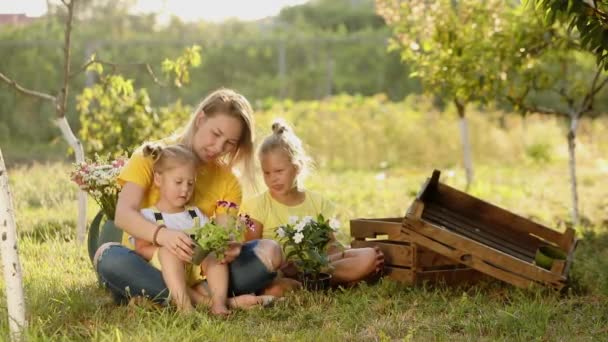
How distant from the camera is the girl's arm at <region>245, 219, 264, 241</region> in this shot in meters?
5.44

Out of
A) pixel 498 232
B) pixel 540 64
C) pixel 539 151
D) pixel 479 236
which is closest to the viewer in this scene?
pixel 479 236

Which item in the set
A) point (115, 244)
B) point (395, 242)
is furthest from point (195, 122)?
point (395, 242)

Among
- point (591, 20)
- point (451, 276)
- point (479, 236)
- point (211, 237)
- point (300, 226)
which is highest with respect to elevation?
point (591, 20)

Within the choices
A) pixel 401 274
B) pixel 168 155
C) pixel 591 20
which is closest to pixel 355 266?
pixel 401 274

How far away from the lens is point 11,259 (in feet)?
12.3

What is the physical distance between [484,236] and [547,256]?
0.51m

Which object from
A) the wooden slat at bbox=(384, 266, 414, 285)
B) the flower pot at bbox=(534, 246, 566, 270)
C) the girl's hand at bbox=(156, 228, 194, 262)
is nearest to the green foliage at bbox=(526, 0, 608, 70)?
the flower pot at bbox=(534, 246, 566, 270)

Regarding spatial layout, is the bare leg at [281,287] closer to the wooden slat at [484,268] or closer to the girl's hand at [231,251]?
the girl's hand at [231,251]

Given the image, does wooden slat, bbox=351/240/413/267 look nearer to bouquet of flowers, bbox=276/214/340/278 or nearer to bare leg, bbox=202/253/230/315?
bouquet of flowers, bbox=276/214/340/278

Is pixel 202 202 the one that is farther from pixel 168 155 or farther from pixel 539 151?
pixel 539 151

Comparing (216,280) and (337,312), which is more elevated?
(216,280)

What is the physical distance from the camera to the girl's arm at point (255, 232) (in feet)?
17.9

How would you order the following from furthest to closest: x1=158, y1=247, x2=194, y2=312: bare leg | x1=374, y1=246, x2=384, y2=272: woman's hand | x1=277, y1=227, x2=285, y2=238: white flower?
1. x1=374, y1=246, x2=384, y2=272: woman's hand
2. x1=277, y1=227, x2=285, y2=238: white flower
3. x1=158, y1=247, x2=194, y2=312: bare leg

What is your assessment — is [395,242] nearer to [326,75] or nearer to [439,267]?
[439,267]
